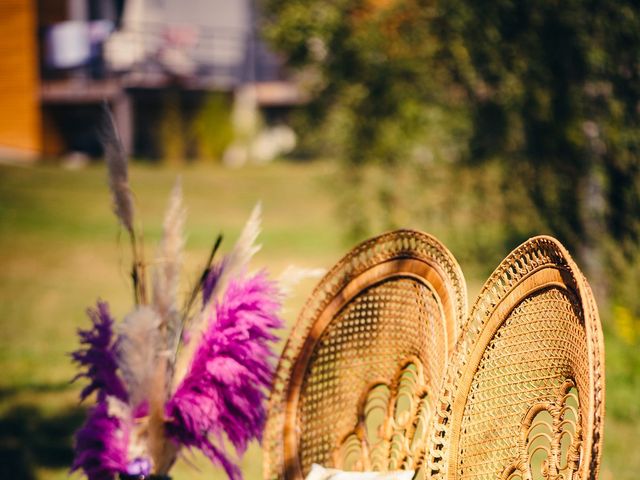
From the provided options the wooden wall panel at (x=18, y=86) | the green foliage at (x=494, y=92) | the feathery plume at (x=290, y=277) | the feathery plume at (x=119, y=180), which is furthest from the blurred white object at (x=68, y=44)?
the feathery plume at (x=290, y=277)

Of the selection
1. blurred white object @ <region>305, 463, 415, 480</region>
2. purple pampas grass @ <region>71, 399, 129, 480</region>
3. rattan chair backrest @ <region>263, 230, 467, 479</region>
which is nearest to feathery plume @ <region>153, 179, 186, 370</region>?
purple pampas grass @ <region>71, 399, 129, 480</region>

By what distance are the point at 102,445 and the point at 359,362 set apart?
0.81m

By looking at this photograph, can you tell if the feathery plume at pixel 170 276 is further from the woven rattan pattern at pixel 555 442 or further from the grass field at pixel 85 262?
the woven rattan pattern at pixel 555 442

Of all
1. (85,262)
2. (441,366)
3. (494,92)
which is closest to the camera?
(441,366)

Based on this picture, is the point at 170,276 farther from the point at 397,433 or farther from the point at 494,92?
the point at 494,92

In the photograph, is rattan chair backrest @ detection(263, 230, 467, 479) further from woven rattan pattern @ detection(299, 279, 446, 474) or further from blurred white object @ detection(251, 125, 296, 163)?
blurred white object @ detection(251, 125, 296, 163)

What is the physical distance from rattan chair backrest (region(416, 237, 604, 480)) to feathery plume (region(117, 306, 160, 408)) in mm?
797

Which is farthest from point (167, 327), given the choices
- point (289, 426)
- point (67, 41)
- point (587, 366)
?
point (67, 41)

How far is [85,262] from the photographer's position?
33.7 feet

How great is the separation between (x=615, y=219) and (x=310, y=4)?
138 inches

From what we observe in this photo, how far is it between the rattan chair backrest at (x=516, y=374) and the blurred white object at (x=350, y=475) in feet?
0.22

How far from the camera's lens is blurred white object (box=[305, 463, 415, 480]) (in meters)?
1.96

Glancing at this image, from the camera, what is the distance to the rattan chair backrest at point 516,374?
1568mm

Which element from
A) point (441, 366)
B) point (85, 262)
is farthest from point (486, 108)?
point (85, 262)
